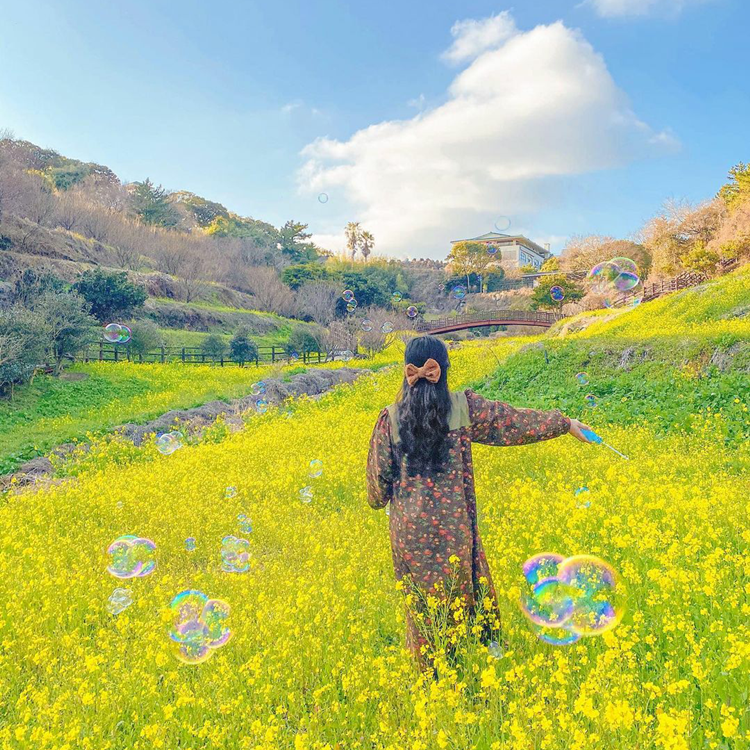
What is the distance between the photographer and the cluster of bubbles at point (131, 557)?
4895 mm

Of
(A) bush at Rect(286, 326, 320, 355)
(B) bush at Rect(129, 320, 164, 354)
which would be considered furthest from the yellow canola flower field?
(A) bush at Rect(286, 326, 320, 355)

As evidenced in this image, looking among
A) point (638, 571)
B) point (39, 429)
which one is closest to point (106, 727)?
point (638, 571)

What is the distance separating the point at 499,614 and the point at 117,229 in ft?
178

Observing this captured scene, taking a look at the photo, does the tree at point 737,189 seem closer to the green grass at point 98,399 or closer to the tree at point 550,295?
the tree at point 550,295

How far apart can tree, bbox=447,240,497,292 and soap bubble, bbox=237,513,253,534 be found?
62952 millimetres

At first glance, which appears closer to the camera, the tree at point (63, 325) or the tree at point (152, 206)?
the tree at point (63, 325)

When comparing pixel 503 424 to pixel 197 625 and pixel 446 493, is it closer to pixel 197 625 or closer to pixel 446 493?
pixel 446 493

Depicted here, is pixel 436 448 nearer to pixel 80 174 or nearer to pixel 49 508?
pixel 49 508

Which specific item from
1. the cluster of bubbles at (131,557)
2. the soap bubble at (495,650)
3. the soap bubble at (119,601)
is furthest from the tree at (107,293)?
the soap bubble at (495,650)

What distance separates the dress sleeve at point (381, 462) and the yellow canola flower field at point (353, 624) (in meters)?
0.81

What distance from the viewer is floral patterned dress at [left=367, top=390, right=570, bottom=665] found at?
122 inches

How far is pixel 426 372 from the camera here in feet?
9.72

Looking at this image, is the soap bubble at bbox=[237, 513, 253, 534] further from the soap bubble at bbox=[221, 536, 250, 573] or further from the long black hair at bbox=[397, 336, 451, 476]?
the long black hair at bbox=[397, 336, 451, 476]

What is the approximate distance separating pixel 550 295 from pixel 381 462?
150 feet
